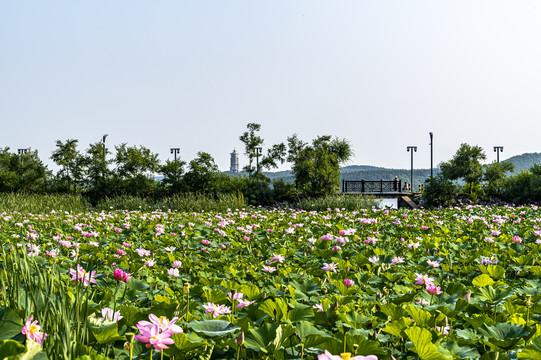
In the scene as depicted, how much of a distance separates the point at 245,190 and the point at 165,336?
2041 centimetres

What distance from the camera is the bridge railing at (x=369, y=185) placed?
33.3 m

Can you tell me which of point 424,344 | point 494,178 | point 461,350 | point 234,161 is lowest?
point 461,350

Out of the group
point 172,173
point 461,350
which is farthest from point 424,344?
point 172,173

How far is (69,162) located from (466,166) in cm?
2171

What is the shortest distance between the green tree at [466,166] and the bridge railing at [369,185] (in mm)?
11068

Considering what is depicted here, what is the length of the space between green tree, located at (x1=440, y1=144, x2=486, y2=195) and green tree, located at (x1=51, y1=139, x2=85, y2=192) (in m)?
19.9

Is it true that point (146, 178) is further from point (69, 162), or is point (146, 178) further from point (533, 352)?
point (533, 352)

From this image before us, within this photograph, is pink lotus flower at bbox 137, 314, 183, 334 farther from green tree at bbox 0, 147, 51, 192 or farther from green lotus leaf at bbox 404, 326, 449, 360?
green tree at bbox 0, 147, 51, 192

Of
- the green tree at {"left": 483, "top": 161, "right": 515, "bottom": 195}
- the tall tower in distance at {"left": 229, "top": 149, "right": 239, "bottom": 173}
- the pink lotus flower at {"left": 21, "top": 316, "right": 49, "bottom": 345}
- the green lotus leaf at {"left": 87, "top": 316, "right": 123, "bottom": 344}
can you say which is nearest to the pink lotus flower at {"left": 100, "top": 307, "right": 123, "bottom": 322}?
the green lotus leaf at {"left": 87, "top": 316, "right": 123, "bottom": 344}

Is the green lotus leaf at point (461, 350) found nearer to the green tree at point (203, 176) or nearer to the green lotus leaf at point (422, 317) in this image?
the green lotus leaf at point (422, 317)

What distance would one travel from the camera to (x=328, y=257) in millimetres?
3689

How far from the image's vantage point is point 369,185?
34.0 meters

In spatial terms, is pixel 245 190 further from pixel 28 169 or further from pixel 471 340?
pixel 471 340

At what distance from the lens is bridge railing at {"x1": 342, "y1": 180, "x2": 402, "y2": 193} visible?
33.3 meters
